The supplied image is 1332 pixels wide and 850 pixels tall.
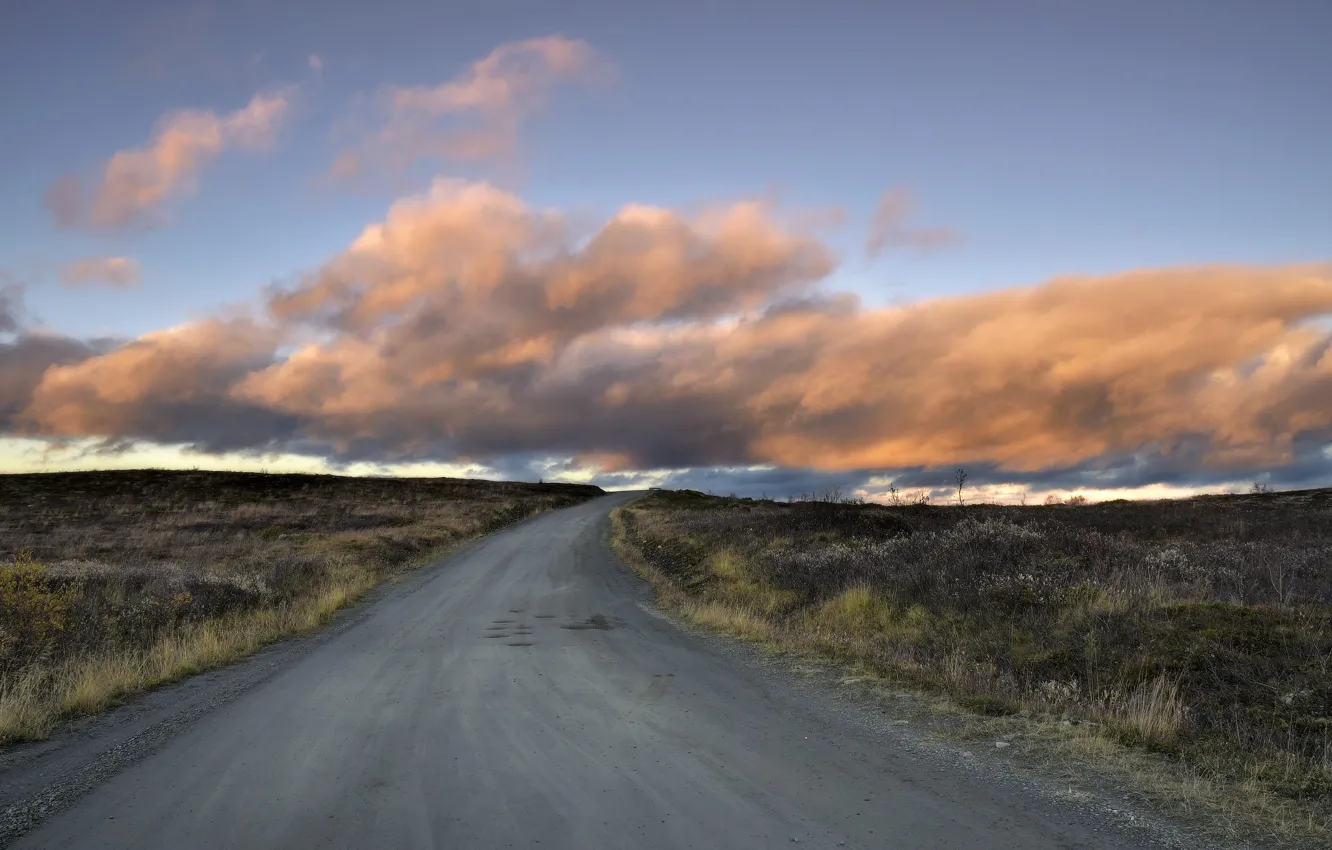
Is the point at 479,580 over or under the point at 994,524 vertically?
under

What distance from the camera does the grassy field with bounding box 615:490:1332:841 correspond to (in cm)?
694

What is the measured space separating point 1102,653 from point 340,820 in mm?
9838

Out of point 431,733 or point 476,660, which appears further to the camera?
point 476,660

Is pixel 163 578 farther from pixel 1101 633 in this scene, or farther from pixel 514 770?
pixel 1101 633

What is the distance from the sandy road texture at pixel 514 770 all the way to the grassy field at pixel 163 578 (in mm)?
1287

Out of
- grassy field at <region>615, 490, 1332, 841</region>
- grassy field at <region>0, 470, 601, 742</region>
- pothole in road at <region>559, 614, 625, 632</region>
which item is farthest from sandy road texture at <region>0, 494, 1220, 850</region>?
pothole in road at <region>559, 614, 625, 632</region>

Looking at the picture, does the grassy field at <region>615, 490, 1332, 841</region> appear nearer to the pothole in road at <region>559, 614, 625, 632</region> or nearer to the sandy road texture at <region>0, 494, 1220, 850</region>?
the sandy road texture at <region>0, 494, 1220, 850</region>

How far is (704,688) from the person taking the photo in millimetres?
10188

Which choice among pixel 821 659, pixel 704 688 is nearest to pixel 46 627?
pixel 704 688

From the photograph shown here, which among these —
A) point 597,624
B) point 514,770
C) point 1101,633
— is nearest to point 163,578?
point 597,624

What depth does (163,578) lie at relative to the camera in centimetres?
1856

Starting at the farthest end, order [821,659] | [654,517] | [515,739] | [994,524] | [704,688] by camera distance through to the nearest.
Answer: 1. [654,517]
2. [994,524]
3. [821,659]
4. [704,688]
5. [515,739]

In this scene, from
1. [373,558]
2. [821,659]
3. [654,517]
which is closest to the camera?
[821,659]

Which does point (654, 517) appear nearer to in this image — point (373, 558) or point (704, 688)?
point (373, 558)
